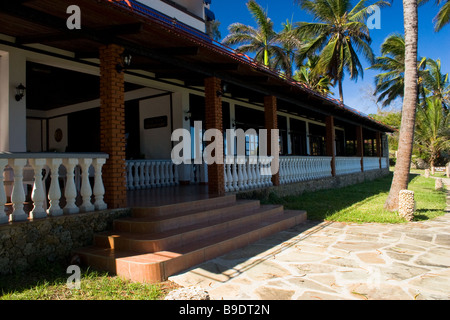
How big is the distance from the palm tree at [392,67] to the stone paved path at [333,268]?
27.1 metres

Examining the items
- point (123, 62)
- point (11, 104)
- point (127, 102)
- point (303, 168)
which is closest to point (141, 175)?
point (127, 102)

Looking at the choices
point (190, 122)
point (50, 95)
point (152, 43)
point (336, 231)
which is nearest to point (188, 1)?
point (190, 122)

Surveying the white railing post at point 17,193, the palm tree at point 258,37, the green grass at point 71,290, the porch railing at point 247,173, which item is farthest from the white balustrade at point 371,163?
the white railing post at point 17,193

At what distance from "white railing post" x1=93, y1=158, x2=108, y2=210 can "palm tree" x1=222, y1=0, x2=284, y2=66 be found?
19.1 meters

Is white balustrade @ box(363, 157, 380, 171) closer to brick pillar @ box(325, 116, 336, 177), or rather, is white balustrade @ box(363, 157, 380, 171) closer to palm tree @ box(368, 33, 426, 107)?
brick pillar @ box(325, 116, 336, 177)

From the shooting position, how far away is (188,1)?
1187 cm

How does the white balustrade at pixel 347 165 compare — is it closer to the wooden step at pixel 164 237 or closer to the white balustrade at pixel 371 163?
the white balustrade at pixel 371 163

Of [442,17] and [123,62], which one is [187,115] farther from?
[442,17]

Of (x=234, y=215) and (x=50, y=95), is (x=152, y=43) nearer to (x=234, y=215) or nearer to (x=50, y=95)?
(x=234, y=215)

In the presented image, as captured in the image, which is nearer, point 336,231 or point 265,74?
point 336,231

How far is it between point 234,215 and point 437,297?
352cm

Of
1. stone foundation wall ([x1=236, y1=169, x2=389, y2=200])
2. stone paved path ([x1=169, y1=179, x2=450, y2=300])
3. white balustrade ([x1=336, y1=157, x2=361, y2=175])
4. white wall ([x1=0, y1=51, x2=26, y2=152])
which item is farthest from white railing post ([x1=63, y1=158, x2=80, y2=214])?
white balustrade ([x1=336, y1=157, x2=361, y2=175])

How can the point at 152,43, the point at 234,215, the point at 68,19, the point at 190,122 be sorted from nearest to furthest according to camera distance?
the point at 68,19 → the point at 152,43 → the point at 234,215 → the point at 190,122

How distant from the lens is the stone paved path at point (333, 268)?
3203 millimetres
